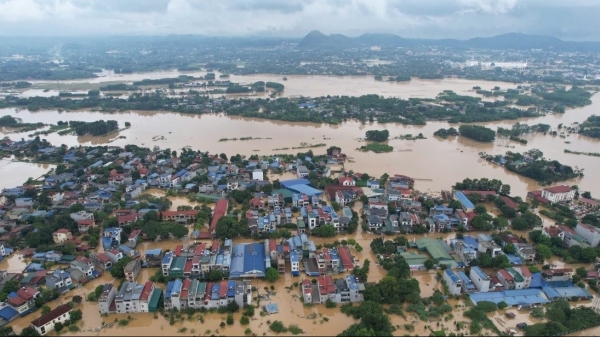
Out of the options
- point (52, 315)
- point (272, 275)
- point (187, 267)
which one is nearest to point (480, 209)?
point (272, 275)

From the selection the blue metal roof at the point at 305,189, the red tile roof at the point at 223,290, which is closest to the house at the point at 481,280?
the red tile roof at the point at 223,290

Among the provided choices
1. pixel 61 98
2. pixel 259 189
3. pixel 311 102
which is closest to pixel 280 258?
pixel 259 189

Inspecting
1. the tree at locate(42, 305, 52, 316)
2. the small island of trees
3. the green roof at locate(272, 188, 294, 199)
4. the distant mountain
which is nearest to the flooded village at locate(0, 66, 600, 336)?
the green roof at locate(272, 188, 294, 199)

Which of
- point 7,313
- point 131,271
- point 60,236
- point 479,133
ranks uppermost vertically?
point 479,133

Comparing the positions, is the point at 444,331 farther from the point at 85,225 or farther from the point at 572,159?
the point at 572,159

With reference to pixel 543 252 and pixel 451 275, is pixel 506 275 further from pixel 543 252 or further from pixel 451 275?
pixel 543 252

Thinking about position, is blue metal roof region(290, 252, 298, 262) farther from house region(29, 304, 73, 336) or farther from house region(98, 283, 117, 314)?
house region(29, 304, 73, 336)

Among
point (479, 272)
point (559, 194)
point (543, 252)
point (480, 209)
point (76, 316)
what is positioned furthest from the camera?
point (559, 194)
